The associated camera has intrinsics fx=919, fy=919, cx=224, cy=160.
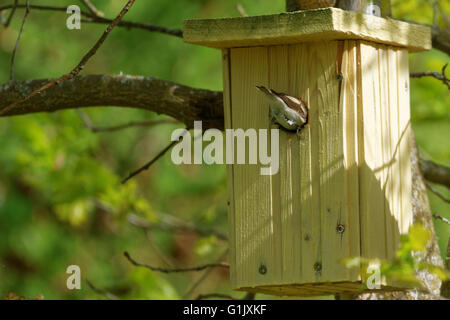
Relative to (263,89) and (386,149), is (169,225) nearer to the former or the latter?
(386,149)

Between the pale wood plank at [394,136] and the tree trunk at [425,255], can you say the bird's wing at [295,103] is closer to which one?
the pale wood plank at [394,136]

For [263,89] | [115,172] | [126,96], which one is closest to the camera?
[263,89]

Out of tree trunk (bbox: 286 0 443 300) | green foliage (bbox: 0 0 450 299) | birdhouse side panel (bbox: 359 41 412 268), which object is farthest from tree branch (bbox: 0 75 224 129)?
green foliage (bbox: 0 0 450 299)

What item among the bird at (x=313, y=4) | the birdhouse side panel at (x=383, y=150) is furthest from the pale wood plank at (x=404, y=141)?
the bird at (x=313, y=4)

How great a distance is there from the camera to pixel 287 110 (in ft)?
9.45

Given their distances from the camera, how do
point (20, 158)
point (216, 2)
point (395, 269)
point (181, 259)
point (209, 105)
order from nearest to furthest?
point (395, 269)
point (209, 105)
point (20, 158)
point (216, 2)
point (181, 259)

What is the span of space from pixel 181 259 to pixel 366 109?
5.52m

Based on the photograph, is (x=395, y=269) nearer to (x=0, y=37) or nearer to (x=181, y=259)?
(x=181, y=259)

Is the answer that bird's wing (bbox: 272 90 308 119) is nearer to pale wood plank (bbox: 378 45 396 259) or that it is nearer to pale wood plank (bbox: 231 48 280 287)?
pale wood plank (bbox: 231 48 280 287)

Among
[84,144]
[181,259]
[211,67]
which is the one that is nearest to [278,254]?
[84,144]

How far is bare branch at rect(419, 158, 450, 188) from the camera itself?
12.6ft

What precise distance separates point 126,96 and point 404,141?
101 cm

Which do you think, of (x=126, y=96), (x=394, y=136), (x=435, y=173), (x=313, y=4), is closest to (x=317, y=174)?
(x=394, y=136)

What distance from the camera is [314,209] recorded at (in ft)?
9.53
